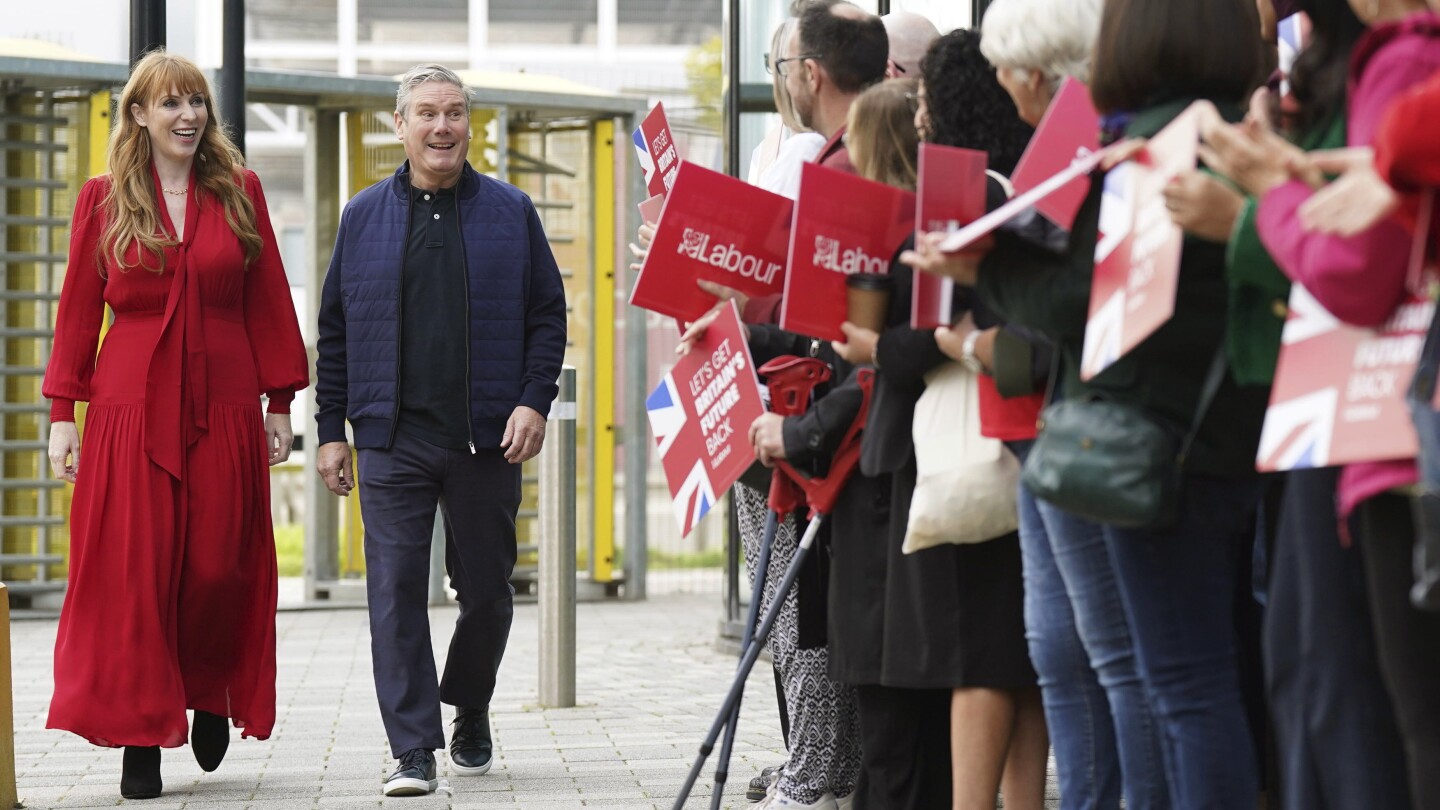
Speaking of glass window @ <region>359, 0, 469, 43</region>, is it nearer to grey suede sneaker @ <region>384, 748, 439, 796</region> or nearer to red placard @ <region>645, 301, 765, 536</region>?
grey suede sneaker @ <region>384, 748, 439, 796</region>

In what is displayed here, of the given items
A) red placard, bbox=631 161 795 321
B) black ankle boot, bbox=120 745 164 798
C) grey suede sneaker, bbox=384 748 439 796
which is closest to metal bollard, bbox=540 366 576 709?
grey suede sneaker, bbox=384 748 439 796

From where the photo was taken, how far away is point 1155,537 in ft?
10.1

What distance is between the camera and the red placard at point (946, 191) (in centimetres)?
346

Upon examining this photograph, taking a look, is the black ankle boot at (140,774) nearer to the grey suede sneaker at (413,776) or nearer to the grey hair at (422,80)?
the grey suede sneaker at (413,776)

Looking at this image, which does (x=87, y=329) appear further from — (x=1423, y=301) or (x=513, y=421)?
(x=1423, y=301)

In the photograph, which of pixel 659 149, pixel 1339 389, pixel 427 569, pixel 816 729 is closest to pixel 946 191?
pixel 1339 389

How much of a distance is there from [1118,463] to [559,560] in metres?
4.55

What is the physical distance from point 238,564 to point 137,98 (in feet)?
4.47

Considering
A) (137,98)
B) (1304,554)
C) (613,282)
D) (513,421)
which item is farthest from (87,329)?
(613,282)

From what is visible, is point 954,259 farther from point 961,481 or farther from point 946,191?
point 961,481

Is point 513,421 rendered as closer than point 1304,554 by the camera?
No

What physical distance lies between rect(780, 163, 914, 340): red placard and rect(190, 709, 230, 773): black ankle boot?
8.52 ft

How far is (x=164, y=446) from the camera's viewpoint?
5.50m

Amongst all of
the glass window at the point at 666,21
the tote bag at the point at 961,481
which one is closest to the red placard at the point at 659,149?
the tote bag at the point at 961,481
